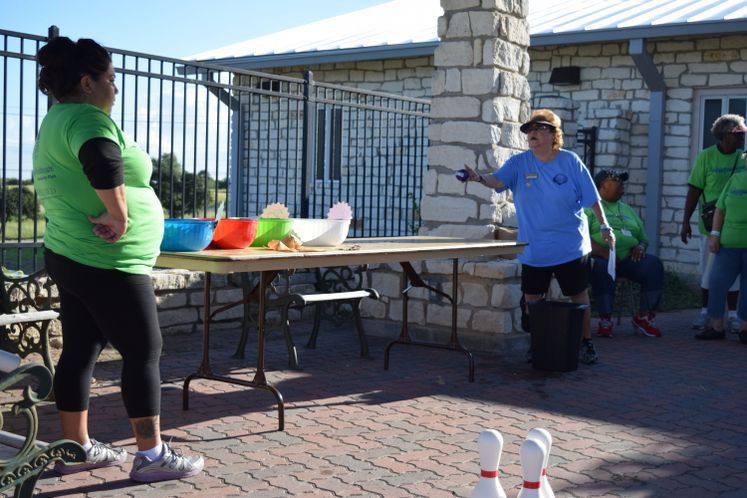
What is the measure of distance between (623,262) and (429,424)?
4.39 metres

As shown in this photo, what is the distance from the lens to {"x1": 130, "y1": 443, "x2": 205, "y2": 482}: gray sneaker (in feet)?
13.7

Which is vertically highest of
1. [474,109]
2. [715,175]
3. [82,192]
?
[474,109]

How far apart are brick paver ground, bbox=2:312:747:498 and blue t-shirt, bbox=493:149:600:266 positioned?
912 mm

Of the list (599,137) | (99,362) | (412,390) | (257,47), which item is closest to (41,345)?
(99,362)

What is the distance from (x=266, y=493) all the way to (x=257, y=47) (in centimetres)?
1396

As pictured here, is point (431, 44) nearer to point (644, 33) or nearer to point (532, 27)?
point (532, 27)

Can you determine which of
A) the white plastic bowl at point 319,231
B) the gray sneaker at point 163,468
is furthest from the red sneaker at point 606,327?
the gray sneaker at point 163,468

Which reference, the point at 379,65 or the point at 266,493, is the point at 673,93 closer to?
the point at 379,65

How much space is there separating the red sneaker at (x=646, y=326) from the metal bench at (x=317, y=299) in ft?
8.80

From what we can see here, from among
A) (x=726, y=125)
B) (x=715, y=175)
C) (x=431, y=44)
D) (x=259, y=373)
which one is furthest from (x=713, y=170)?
(x=259, y=373)

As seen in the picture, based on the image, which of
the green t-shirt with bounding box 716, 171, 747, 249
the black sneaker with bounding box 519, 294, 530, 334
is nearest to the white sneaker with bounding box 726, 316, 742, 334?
the green t-shirt with bounding box 716, 171, 747, 249

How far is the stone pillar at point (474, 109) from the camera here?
26.2 feet

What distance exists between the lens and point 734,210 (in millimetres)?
Answer: 8719

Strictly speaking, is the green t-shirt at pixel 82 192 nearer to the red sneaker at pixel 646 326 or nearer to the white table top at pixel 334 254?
the white table top at pixel 334 254
